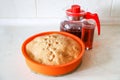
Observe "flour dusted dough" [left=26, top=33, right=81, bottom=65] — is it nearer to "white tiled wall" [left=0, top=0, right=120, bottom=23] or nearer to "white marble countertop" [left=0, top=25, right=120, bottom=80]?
"white marble countertop" [left=0, top=25, right=120, bottom=80]

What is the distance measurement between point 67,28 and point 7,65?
0.84 feet

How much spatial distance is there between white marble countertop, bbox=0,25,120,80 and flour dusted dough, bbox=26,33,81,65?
5 cm

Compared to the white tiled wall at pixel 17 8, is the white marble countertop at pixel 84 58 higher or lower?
lower

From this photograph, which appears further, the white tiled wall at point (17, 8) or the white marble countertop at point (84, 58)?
the white tiled wall at point (17, 8)

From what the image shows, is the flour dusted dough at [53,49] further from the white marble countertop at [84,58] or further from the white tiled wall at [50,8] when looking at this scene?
the white tiled wall at [50,8]

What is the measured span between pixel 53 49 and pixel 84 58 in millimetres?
137

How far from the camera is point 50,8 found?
0.89 meters

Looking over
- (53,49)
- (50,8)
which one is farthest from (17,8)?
(53,49)

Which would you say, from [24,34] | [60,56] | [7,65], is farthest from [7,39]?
[60,56]

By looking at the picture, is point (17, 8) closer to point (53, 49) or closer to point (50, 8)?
point (50, 8)

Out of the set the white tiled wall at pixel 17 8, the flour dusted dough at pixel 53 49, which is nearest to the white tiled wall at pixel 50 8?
the white tiled wall at pixel 17 8

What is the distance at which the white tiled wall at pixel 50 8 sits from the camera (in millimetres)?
872

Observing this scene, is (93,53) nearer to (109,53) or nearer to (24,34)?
(109,53)

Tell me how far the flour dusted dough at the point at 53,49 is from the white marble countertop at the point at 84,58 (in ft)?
0.18
